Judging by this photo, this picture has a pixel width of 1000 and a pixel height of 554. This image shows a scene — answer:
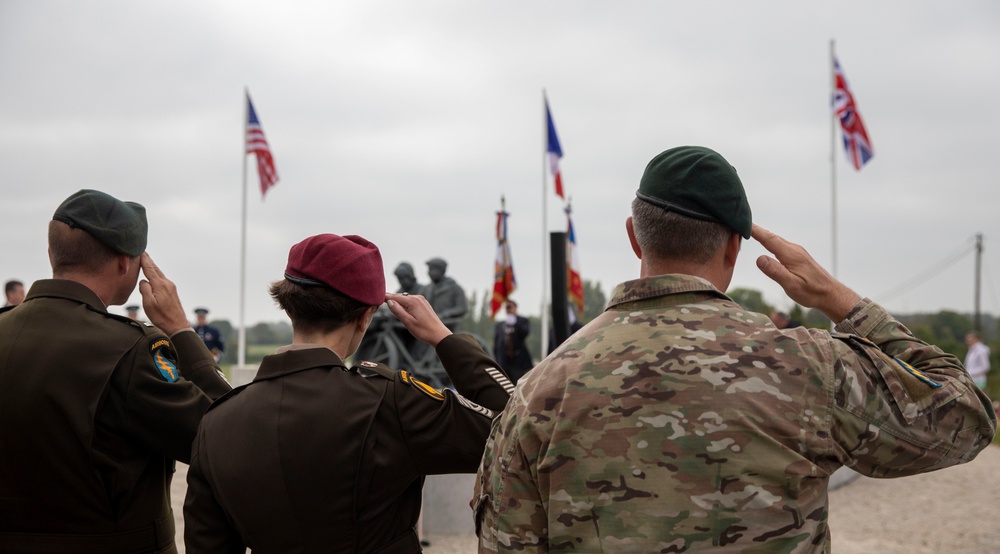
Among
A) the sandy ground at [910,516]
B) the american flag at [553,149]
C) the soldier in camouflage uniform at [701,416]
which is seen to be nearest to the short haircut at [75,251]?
the soldier in camouflage uniform at [701,416]

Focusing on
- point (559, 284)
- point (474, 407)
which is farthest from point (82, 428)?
point (559, 284)

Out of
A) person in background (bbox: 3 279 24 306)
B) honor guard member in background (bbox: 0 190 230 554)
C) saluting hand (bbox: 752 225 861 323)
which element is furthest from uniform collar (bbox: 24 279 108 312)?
person in background (bbox: 3 279 24 306)

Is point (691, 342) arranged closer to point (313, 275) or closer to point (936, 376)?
point (936, 376)

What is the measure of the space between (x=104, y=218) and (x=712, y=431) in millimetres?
1815

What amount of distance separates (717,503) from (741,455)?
0.31 ft

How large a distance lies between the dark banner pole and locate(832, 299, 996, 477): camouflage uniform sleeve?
3.11 meters

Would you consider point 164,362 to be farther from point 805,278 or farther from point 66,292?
point 805,278

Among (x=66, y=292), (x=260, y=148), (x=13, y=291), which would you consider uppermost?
(x=260, y=148)

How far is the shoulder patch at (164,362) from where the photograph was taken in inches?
93.4

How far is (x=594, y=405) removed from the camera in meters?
1.61

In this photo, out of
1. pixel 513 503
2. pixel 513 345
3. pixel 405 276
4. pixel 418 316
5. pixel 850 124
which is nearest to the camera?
pixel 513 503

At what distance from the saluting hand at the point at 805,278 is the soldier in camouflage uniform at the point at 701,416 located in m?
0.08

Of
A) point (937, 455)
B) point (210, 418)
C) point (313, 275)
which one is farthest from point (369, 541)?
point (937, 455)

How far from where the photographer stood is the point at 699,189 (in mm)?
1680
